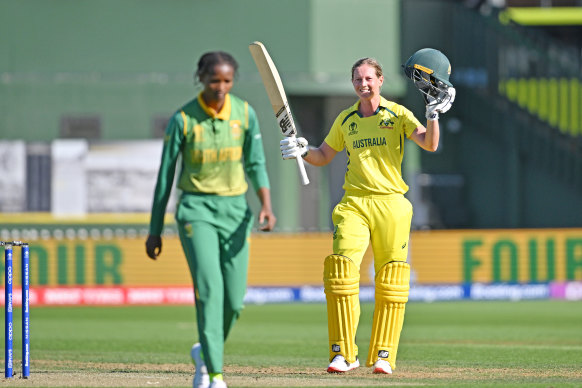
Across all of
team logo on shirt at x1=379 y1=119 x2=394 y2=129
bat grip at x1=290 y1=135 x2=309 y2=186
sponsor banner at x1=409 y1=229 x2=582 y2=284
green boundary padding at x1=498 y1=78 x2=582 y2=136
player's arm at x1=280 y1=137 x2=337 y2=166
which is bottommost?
sponsor banner at x1=409 y1=229 x2=582 y2=284

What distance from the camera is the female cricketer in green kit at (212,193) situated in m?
7.23

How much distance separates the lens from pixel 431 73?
8.27m

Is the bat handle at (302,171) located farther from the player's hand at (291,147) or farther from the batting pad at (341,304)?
the batting pad at (341,304)

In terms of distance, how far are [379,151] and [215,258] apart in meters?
1.81

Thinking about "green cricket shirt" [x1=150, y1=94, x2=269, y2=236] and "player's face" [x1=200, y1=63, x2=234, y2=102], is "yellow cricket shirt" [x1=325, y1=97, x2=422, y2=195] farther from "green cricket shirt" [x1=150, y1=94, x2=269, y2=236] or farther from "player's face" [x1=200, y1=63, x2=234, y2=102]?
"player's face" [x1=200, y1=63, x2=234, y2=102]

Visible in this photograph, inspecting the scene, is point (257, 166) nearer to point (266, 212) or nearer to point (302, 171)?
point (266, 212)

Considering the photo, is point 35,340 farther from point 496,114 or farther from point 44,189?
point 496,114

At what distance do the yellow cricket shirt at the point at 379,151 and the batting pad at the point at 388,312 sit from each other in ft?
1.86

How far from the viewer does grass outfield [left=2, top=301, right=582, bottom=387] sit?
8172mm

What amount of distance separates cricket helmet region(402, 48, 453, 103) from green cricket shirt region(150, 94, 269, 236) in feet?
5.06

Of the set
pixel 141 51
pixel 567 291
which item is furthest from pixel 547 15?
pixel 141 51

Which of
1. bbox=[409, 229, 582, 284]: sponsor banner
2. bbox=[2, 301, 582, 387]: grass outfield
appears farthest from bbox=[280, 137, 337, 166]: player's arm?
bbox=[409, 229, 582, 284]: sponsor banner

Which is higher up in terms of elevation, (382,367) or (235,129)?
(235,129)

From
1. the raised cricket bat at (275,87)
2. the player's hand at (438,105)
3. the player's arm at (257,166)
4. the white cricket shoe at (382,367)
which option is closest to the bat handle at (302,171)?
the raised cricket bat at (275,87)
